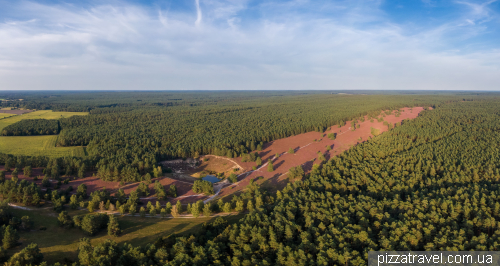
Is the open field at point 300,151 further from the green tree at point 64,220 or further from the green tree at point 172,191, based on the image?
the green tree at point 64,220

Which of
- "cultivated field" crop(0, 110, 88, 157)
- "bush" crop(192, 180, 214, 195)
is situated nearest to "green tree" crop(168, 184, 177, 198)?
"bush" crop(192, 180, 214, 195)

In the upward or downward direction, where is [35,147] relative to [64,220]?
upward

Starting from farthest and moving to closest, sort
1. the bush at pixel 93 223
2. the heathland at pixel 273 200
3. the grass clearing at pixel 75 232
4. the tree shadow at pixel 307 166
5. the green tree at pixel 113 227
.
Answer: the tree shadow at pixel 307 166
the green tree at pixel 113 227
the bush at pixel 93 223
the grass clearing at pixel 75 232
the heathland at pixel 273 200

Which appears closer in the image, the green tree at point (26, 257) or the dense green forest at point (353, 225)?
the dense green forest at point (353, 225)

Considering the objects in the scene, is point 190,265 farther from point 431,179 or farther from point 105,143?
point 105,143

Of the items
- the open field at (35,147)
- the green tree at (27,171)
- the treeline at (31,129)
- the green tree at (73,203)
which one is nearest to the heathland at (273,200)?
the green tree at (73,203)

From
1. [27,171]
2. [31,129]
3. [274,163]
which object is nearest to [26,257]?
[27,171]

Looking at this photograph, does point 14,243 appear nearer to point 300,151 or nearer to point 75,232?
point 75,232
